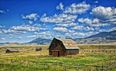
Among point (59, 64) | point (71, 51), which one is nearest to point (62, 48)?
point (71, 51)

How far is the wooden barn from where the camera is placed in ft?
275

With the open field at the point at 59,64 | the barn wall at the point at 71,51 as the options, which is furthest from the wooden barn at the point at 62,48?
the open field at the point at 59,64

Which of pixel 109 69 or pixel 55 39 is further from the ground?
pixel 55 39

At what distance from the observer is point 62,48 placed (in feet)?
277

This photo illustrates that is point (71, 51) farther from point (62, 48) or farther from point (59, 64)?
point (59, 64)

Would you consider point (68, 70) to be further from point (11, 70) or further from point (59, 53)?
point (59, 53)

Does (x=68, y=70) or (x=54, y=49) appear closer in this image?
(x=68, y=70)

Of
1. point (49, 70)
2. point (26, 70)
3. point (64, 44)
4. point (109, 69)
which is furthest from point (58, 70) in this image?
point (64, 44)

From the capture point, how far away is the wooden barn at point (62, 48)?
83812mm

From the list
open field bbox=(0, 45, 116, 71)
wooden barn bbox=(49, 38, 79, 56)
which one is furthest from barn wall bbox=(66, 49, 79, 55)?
open field bbox=(0, 45, 116, 71)

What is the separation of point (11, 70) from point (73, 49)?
163 feet

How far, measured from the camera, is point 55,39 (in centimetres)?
8662

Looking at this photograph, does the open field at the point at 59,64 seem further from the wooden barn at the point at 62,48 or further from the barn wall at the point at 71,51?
the barn wall at the point at 71,51

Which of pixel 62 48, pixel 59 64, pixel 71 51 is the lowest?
pixel 59 64
